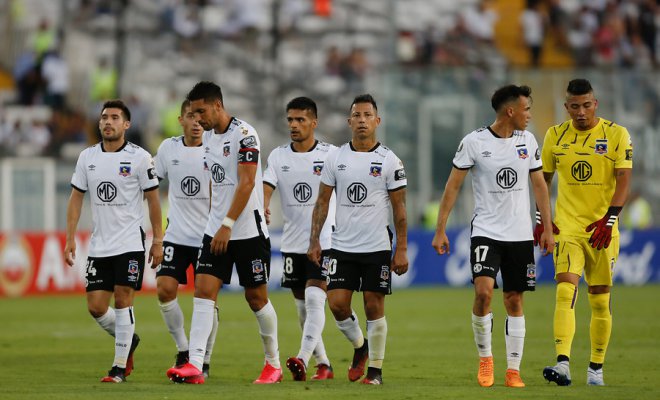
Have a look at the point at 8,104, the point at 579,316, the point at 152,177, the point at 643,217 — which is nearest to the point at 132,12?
the point at 8,104

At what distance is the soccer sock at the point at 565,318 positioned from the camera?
418 inches

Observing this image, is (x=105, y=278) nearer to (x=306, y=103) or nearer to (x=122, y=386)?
(x=122, y=386)

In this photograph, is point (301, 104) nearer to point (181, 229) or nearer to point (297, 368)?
point (181, 229)

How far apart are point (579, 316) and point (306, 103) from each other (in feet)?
29.9

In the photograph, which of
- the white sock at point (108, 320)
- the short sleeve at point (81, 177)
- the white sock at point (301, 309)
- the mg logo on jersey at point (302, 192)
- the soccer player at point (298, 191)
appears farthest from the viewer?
the white sock at point (301, 309)

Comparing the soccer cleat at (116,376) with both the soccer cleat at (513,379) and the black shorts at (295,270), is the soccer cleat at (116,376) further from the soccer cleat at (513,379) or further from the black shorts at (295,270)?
the soccer cleat at (513,379)

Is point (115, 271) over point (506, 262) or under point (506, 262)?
under

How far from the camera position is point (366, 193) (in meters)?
10.9

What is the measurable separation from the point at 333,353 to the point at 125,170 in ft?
13.5

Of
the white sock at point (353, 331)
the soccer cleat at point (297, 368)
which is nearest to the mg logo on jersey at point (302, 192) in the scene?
the white sock at point (353, 331)

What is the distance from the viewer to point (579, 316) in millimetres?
19375

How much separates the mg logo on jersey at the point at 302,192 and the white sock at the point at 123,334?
2014 millimetres

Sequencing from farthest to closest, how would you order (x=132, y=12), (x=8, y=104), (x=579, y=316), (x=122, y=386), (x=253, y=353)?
1. (x=132, y=12)
2. (x=8, y=104)
3. (x=579, y=316)
4. (x=253, y=353)
5. (x=122, y=386)

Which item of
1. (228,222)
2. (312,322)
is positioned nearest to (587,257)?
(312,322)
